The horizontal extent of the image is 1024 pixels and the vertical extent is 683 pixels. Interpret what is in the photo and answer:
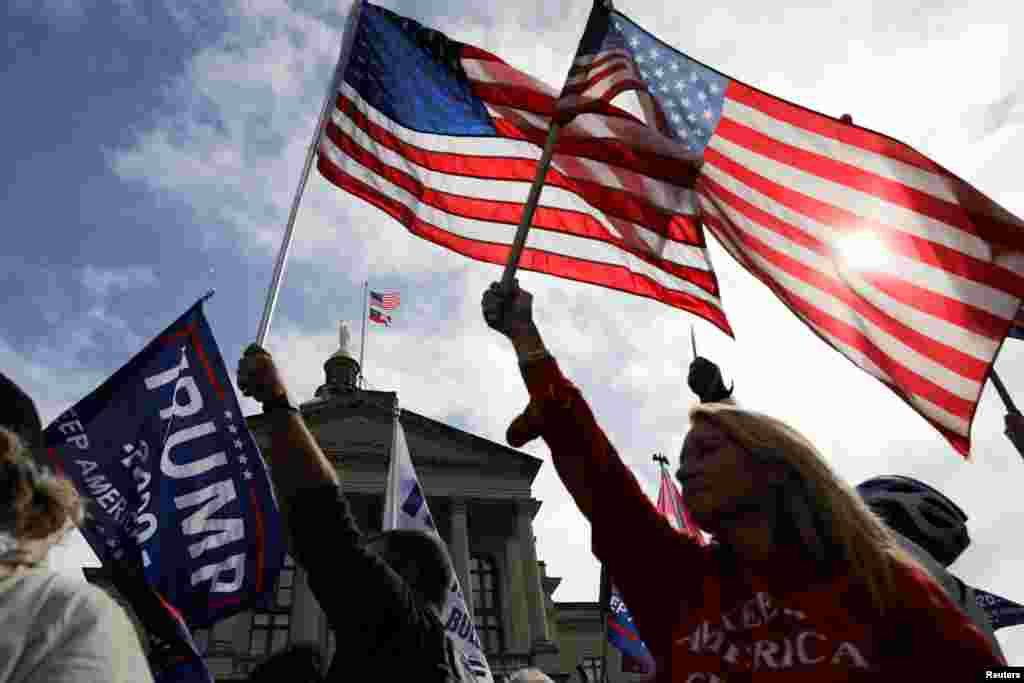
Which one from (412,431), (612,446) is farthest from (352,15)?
(412,431)

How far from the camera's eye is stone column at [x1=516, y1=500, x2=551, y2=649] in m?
23.7

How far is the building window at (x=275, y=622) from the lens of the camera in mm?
22016

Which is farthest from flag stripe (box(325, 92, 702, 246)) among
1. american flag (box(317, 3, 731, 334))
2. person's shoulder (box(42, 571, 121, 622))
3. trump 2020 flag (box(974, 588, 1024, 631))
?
trump 2020 flag (box(974, 588, 1024, 631))

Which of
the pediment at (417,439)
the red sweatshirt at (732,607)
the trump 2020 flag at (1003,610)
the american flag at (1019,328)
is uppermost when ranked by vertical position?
the pediment at (417,439)

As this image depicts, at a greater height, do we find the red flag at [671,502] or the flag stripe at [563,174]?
the flag stripe at [563,174]

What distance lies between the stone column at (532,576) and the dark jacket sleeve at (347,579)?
75.8 feet

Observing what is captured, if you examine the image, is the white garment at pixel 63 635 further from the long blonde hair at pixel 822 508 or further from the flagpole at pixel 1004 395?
the flagpole at pixel 1004 395

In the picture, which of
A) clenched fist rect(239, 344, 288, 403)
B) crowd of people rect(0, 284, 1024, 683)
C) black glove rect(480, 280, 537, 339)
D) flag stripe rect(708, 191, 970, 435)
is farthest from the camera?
flag stripe rect(708, 191, 970, 435)

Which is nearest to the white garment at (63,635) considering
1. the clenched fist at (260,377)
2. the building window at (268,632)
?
the clenched fist at (260,377)

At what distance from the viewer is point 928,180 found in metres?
3.60

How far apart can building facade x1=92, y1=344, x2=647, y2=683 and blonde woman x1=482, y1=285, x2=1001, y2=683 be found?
2161 cm

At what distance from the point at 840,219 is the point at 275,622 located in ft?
76.2

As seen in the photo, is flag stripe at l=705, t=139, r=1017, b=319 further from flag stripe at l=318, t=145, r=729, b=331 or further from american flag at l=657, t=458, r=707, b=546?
american flag at l=657, t=458, r=707, b=546

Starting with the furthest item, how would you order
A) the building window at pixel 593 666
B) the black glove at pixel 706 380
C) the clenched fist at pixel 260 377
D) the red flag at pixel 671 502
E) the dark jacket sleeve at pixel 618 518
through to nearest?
the building window at pixel 593 666
the red flag at pixel 671 502
the black glove at pixel 706 380
the clenched fist at pixel 260 377
the dark jacket sleeve at pixel 618 518
